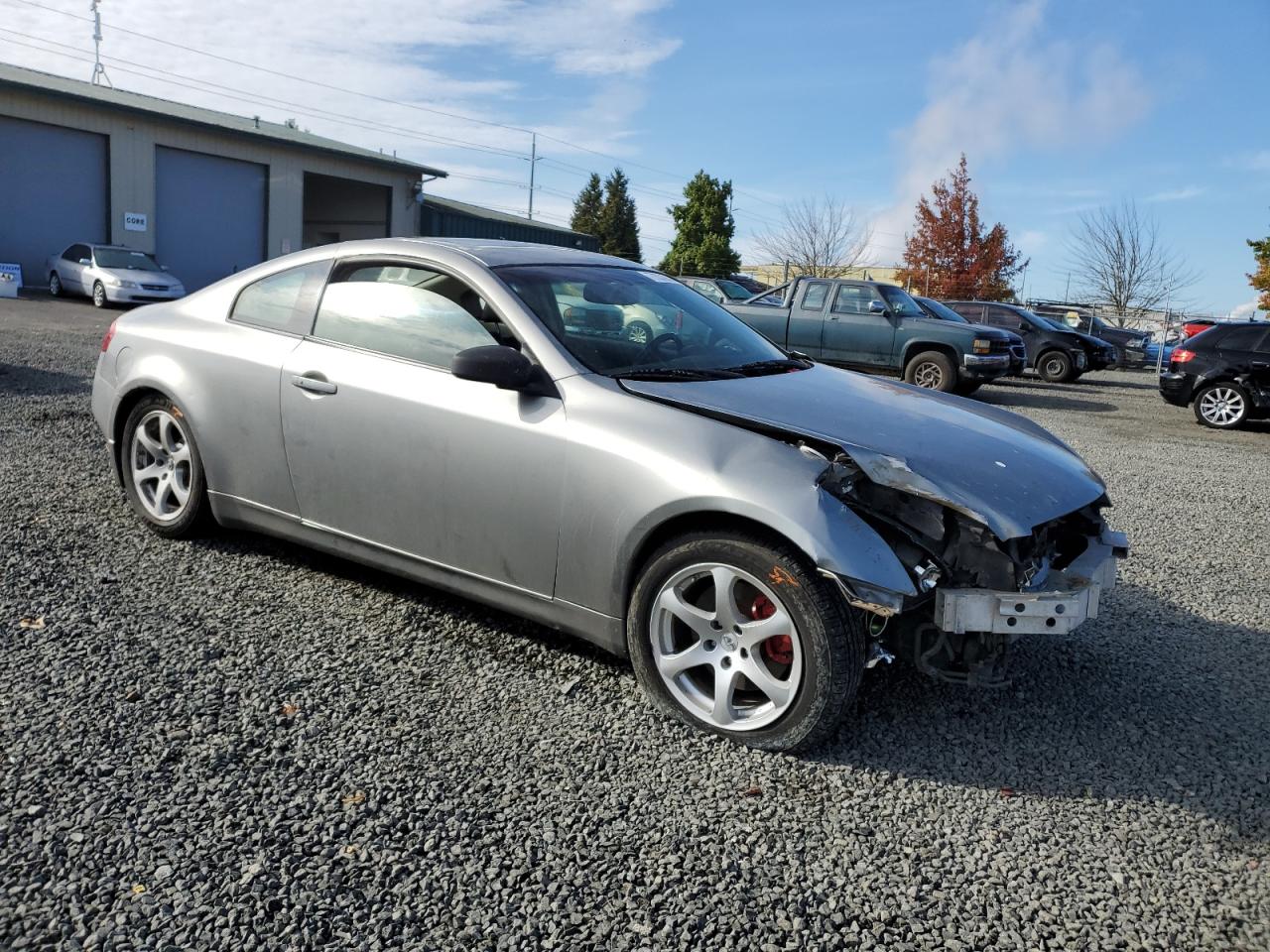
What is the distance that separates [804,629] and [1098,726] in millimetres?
1323

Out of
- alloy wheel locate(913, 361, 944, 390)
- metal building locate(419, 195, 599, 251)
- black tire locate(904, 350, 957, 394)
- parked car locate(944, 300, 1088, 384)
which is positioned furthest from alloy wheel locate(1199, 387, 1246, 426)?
metal building locate(419, 195, 599, 251)

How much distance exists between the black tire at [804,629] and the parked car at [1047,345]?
732 inches

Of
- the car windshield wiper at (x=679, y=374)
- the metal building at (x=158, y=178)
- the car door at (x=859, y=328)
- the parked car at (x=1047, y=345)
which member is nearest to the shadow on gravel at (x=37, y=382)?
the car windshield wiper at (x=679, y=374)

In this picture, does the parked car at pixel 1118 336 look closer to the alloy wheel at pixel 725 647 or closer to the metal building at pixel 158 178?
the metal building at pixel 158 178

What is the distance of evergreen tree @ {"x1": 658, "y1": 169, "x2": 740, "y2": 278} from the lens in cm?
4503

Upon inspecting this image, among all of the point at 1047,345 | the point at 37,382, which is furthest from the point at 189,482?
the point at 1047,345

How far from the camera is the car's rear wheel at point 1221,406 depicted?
13.4 metres

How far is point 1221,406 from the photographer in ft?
44.8

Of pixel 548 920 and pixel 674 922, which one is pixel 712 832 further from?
pixel 548 920

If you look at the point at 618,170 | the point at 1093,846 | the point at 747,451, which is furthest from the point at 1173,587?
the point at 618,170

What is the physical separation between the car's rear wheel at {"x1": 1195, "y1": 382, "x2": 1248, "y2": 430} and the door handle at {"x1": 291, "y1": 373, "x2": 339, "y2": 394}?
519 inches

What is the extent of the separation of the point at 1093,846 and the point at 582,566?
1.77 m

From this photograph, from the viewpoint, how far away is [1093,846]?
283 cm

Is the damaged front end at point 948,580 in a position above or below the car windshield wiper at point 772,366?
below
